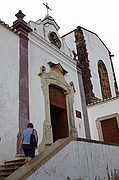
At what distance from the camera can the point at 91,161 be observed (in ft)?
19.3

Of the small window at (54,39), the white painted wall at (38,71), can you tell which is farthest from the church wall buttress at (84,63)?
Answer: the small window at (54,39)

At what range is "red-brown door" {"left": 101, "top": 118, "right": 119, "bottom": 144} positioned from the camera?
12.1 m

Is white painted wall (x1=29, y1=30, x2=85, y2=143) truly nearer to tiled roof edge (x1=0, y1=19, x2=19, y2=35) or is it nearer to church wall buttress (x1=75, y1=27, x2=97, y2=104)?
tiled roof edge (x1=0, y1=19, x2=19, y2=35)

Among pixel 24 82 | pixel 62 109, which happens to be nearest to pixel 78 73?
pixel 62 109

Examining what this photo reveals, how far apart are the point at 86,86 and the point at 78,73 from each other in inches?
81.0

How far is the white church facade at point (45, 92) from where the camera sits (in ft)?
26.2

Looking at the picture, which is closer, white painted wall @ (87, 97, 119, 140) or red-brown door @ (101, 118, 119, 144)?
red-brown door @ (101, 118, 119, 144)

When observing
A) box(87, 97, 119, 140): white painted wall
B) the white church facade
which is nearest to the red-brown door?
the white church facade

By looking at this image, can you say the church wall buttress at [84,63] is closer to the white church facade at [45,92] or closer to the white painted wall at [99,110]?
the white church facade at [45,92]

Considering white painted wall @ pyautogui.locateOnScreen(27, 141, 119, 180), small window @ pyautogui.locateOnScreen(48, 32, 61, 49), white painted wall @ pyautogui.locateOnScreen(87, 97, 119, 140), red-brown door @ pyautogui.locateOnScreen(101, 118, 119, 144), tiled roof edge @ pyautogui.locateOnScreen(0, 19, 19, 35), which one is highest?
small window @ pyautogui.locateOnScreen(48, 32, 61, 49)

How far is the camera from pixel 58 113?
36.9ft

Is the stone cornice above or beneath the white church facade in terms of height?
above

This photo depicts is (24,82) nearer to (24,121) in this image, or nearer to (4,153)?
(24,121)

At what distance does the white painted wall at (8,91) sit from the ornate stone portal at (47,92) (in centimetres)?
154
